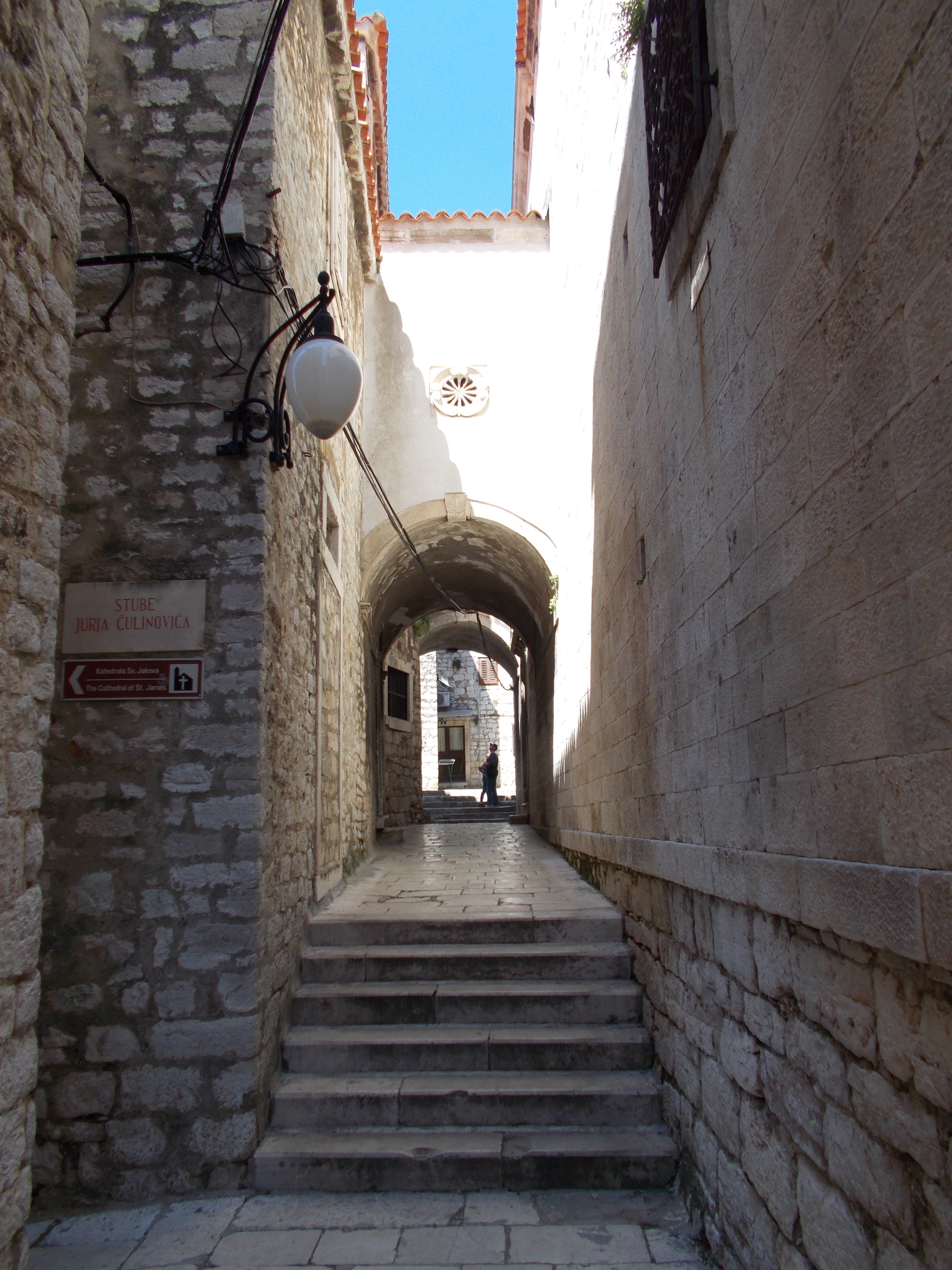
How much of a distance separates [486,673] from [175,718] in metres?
22.7

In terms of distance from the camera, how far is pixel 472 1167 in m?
3.53

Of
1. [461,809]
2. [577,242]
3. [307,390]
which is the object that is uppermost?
[577,242]

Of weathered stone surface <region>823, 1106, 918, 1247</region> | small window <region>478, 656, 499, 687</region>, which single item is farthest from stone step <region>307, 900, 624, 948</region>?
small window <region>478, 656, 499, 687</region>

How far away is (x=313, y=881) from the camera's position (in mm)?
5133

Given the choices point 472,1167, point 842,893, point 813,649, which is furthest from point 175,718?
point 842,893

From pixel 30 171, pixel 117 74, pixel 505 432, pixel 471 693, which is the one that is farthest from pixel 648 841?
pixel 471 693

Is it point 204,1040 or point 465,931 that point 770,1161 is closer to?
point 204,1040

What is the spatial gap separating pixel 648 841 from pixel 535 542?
4.88 meters

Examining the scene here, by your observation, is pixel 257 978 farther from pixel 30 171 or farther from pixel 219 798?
pixel 30 171

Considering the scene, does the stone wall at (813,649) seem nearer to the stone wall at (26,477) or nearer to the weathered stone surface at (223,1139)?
the weathered stone surface at (223,1139)

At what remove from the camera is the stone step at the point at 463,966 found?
4.61 m

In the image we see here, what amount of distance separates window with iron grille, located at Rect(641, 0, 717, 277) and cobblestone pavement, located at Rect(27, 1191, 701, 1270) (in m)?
3.90

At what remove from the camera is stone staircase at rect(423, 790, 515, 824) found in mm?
17359

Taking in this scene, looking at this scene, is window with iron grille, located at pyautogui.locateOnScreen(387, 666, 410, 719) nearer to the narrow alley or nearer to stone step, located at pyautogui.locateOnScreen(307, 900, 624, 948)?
the narrow alley
